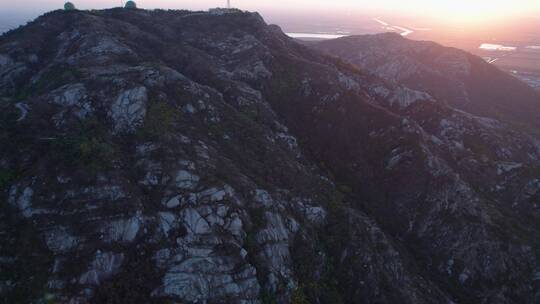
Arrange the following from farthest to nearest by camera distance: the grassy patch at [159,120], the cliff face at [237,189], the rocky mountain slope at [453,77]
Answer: the rocky mountain slope at [453,77] < the grassy patch at [159,120] < the cliff face at [237,189]

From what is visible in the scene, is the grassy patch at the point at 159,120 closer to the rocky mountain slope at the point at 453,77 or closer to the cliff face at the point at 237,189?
the cliff face at the point at 237,189

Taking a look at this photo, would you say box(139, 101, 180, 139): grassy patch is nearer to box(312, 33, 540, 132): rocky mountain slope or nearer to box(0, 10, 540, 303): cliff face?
box(0, 10, 540, 303): cliff face

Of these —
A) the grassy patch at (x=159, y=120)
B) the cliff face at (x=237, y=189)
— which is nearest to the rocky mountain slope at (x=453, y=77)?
the cliff face at (x=237, y=189)

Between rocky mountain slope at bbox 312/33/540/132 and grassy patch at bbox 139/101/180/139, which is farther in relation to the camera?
rocky mountain slope at bbox 312/33/540/132

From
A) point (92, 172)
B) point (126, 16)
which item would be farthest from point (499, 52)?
point (92, 172)

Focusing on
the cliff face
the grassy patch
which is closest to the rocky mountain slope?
the cliff face

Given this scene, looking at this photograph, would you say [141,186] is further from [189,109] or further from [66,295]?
[189,109]
